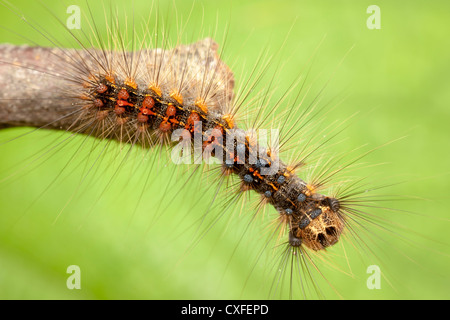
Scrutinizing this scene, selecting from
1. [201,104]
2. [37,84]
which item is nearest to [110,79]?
[37,84]

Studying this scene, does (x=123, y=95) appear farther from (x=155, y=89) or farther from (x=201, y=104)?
(x=201, y=104)

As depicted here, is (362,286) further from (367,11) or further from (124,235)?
(367,11)

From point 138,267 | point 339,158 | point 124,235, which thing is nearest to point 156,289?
point 138,267

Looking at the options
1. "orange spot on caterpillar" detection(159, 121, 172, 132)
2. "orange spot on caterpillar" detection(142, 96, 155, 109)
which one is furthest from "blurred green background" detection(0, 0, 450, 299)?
"orange spot on caterpillar" detection(142, 96, 155, 109)

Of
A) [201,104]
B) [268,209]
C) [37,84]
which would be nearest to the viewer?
[37,84]

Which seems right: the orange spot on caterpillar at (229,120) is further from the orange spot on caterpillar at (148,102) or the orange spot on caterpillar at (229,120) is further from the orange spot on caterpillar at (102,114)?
the orange spot on caterpillar at (102,114)

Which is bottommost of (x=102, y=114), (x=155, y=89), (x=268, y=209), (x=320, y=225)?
(x=320, y=225)

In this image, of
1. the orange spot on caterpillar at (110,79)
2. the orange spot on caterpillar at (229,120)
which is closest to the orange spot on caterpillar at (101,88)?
the orange spot on caterpillar at (110,79)
